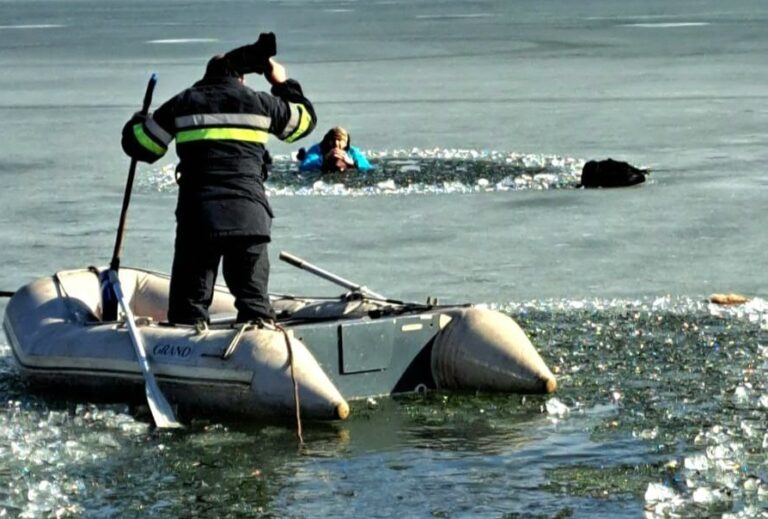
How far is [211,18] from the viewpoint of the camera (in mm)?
39969

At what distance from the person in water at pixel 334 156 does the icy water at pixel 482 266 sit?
276 mm

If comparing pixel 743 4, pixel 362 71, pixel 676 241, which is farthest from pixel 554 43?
pixel 676 241

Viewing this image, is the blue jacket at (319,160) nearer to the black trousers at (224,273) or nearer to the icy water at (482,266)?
the icy water at (482,266)

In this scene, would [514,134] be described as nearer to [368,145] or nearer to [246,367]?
[368,145]

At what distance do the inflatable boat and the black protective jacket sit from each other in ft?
1.56

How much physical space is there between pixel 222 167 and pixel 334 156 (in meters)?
6.59

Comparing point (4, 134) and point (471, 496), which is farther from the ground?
point (4, 134)

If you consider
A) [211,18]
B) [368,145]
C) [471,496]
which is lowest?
[471,496]

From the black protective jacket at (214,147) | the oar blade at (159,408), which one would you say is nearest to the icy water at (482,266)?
the oar blade at (159,408)

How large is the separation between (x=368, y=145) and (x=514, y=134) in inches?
61.0

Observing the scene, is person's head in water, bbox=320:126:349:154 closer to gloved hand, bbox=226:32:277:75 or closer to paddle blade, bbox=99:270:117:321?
paddle blade, bbox=99:270:117:321

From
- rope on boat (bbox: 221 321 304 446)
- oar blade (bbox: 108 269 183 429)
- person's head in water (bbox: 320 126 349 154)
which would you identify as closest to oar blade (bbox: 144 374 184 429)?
oar blade (bbox: 108 269 183 429)

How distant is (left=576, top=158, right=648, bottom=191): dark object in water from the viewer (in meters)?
12.9

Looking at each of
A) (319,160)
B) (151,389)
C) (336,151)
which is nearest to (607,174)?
(336,151)
